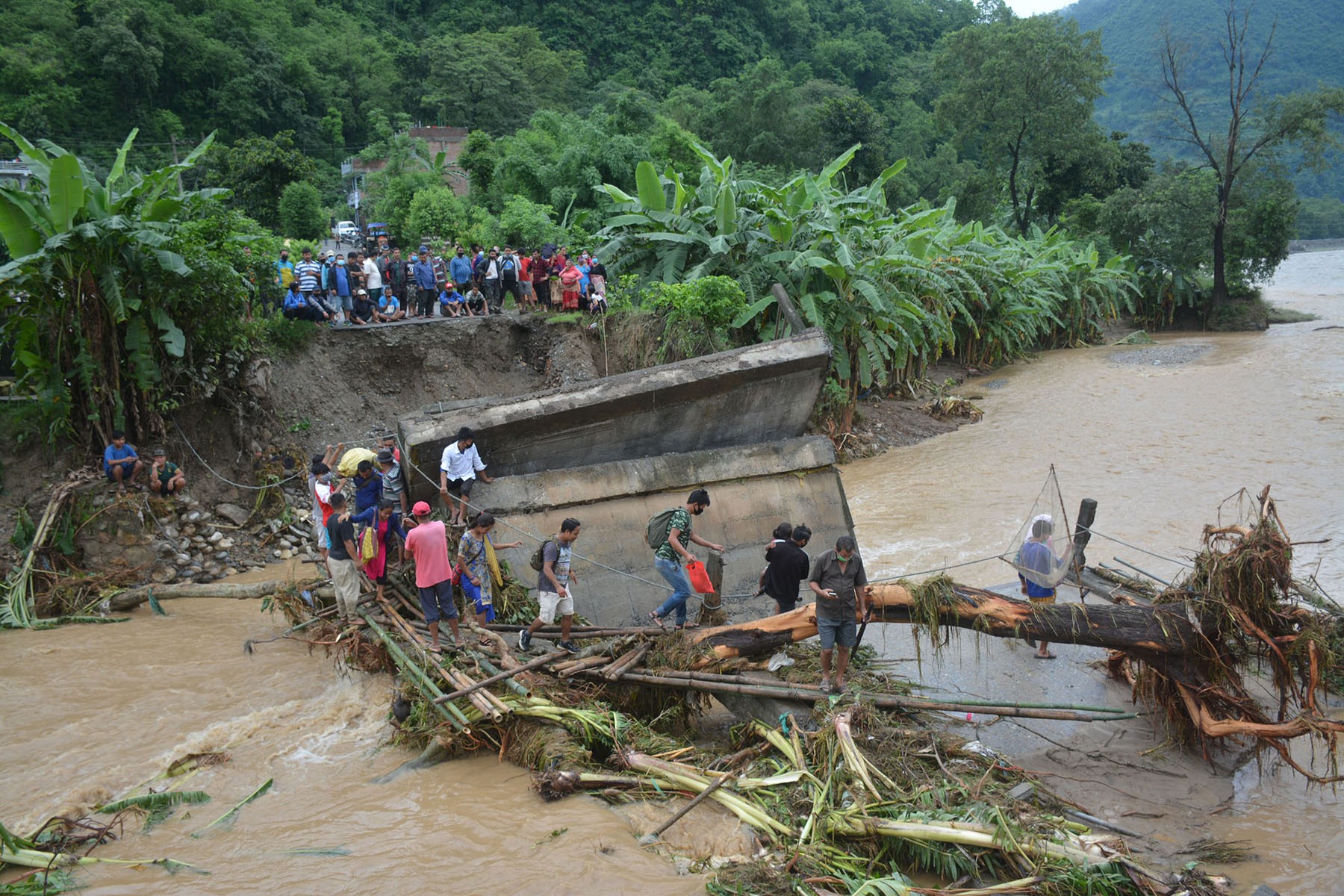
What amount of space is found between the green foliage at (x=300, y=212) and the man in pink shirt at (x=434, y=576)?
19.4 meters

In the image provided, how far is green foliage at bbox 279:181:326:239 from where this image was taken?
76.5 ft

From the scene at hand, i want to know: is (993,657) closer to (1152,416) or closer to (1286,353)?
(1152,416)

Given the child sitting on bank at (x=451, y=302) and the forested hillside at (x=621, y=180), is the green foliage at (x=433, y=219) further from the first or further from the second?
the child sitting on bank at (x=451, y=302)

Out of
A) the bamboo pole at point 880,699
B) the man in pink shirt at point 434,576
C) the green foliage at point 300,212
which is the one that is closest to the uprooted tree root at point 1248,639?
the bamboo pole at point 880,699

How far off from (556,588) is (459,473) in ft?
5.47

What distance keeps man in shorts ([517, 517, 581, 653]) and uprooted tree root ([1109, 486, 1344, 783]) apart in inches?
165

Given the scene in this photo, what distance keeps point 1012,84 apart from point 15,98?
122 ft

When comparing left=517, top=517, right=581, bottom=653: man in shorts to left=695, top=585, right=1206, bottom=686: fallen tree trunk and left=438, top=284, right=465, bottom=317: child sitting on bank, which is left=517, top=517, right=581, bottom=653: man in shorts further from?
left=438, top=284, right=465, bottom=317: child sitting on bank

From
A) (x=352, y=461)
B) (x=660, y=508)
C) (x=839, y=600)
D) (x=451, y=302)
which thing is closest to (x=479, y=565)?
(x=660, y=508)

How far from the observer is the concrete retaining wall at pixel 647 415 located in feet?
27.2

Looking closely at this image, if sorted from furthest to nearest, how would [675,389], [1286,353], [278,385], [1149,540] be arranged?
[1286,353], [278,385], [1149,540], [675,389]

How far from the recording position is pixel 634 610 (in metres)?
8.15

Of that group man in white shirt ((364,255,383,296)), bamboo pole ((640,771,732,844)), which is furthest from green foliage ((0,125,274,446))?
bamboo pole ((640,771,732,844))

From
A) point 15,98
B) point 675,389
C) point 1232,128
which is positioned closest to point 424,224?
point 675,389
